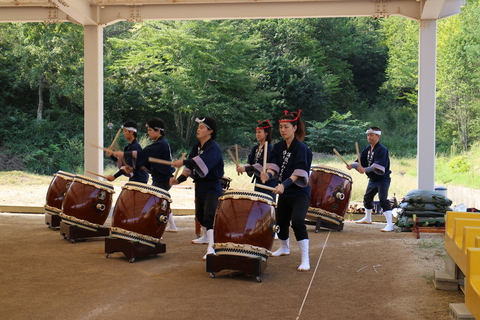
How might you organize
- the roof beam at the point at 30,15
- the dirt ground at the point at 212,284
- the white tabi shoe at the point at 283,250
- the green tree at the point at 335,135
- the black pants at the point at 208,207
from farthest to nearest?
the green tree at the point at 335,135
the roof beam at the point at 30,15
the white tabi shoe at the point at 283,250
the black pants at the point at 208,207
the dirt ground at the point at 212,284

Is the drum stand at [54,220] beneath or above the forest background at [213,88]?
beneath

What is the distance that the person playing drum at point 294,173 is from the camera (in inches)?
194

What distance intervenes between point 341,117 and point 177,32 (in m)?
6.73

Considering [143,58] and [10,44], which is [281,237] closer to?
[143,58]

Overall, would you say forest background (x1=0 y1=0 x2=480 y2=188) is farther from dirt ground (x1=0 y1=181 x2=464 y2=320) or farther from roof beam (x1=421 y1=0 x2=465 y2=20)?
dirt ground (x1=0 y1=181 x2=464 y2=320)

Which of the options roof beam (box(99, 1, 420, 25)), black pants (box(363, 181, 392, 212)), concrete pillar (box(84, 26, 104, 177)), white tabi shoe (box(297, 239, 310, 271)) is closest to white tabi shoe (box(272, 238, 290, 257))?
white tabi shoe (box(297, 239, 310, 271))

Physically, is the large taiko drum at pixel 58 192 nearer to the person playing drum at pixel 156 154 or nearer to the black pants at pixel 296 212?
the person playing drum at pixel 156 154

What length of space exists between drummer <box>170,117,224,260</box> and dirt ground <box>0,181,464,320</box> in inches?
19.6

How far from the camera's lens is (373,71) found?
23.9m

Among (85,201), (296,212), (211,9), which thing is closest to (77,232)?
(85,201)

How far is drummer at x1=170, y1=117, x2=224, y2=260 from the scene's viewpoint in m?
5.16

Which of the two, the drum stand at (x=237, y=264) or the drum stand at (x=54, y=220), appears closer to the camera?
the drum stand at (x=237, y=264)

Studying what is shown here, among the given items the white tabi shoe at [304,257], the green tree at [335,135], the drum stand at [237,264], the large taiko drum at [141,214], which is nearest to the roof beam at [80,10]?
the large taiko drum at [141,214]

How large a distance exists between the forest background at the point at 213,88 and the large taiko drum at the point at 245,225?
13.5 meters
